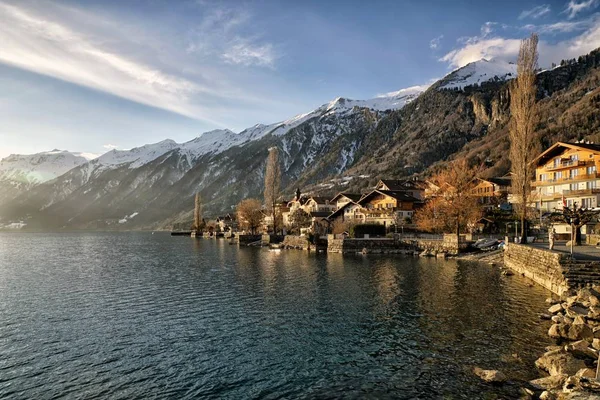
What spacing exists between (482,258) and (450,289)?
30.3 metres

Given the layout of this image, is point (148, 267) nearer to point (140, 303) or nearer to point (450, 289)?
point (140, 303)

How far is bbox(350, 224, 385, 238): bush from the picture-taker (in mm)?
96750

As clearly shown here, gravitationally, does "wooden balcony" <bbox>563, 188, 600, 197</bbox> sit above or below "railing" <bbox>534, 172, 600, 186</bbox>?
below

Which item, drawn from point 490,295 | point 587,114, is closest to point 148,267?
point 490,295

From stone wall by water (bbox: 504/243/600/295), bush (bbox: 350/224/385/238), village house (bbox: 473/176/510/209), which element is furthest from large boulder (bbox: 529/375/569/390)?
village house (bbox: 473/176/510/209)

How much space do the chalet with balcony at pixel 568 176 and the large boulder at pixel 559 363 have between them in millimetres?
57350

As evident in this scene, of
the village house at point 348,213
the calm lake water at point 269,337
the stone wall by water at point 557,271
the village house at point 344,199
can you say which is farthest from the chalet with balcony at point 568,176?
the village house at point 344,199

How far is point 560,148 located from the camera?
82000 mm

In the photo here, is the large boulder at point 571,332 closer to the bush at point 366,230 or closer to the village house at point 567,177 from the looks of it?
the village house at point 567,177

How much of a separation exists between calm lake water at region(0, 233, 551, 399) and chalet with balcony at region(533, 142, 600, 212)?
130 feet

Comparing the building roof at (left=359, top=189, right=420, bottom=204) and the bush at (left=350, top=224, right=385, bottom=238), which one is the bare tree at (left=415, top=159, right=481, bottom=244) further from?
the building roof at (left=359, top=189, right=420, bottom=204)

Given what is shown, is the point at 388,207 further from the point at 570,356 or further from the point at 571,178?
the point at 570,356

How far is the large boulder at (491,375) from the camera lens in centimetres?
1827

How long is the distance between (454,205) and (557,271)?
43017 mm
